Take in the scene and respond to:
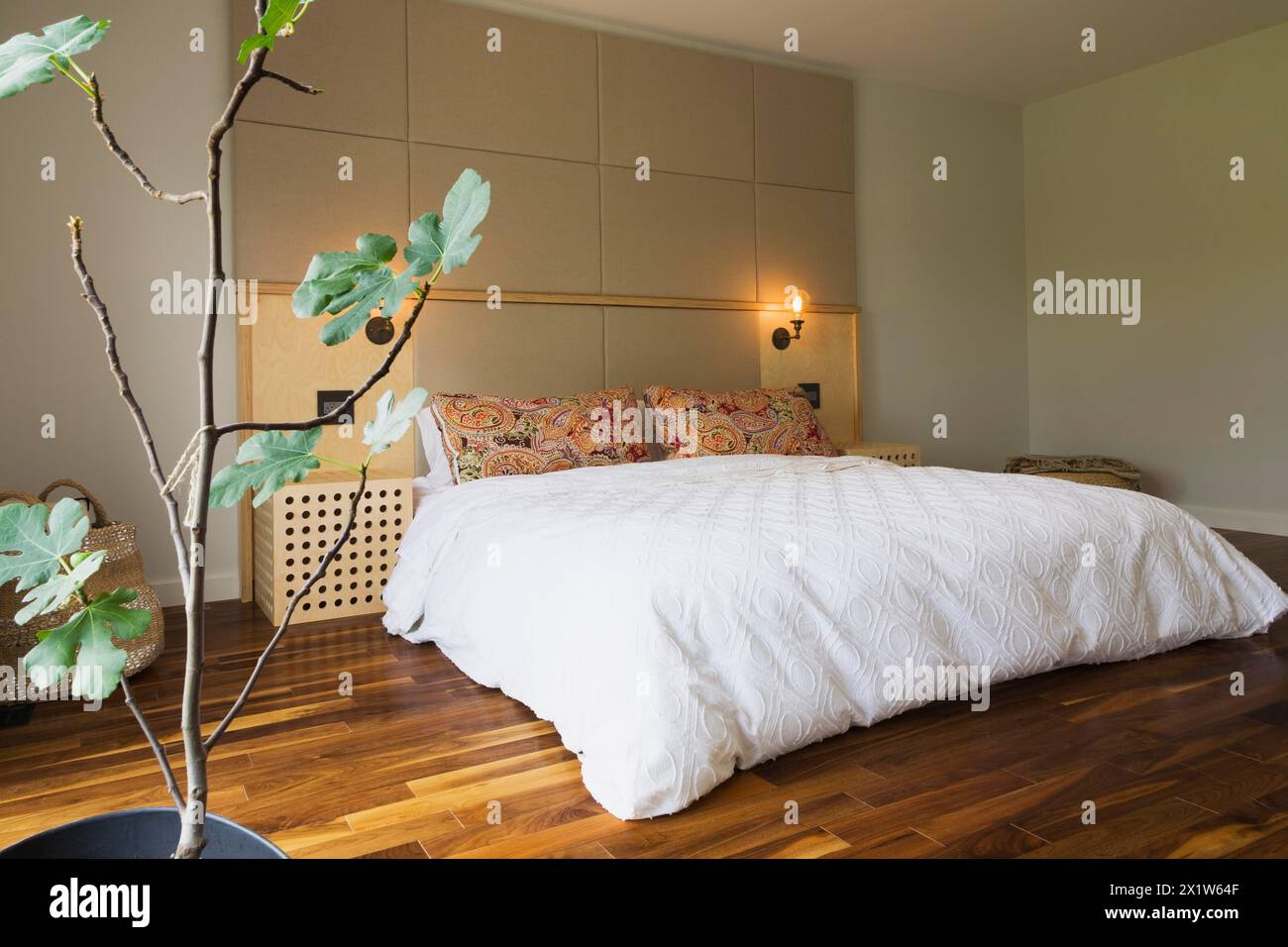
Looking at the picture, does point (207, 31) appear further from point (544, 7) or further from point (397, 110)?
point (544, 7)

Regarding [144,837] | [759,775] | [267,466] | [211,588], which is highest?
[267,466]

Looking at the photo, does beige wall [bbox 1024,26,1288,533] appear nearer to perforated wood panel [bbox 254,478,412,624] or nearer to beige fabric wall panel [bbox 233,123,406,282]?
beige fabric wall panel [bbox 233,123,406,282]

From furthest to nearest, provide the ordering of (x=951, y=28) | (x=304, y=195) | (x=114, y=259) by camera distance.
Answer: (x=951, y=28), (x=304, y=195), (x=114, y=259)

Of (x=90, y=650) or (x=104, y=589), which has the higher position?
(x=90, y=650)

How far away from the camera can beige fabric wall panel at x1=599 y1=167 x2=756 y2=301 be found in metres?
4.48

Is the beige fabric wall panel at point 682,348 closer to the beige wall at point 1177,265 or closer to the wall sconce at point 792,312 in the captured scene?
the wall sconce at point 792,312

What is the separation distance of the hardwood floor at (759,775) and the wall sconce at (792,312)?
266cm

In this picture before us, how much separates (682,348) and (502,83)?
4.84 ft

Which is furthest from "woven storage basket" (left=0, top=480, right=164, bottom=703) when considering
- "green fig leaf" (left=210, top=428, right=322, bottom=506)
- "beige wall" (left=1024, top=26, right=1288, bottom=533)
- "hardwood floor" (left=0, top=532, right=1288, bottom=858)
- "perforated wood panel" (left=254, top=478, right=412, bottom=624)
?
"beige wall" (left=1024, top=26, right=1288, bottom=533)

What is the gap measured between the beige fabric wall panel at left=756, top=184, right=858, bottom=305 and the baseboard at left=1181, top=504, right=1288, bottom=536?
2.19 metres

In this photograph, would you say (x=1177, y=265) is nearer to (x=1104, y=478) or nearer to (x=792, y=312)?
(x=1104, y=478)

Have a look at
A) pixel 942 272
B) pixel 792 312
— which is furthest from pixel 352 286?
pixel 942 272

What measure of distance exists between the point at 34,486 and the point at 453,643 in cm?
184

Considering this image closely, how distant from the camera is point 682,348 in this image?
462 cm
